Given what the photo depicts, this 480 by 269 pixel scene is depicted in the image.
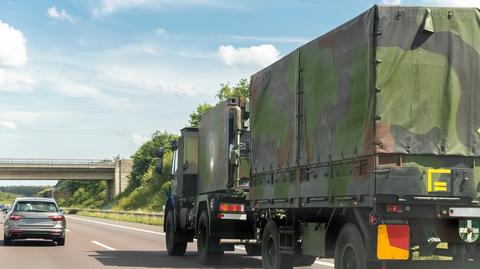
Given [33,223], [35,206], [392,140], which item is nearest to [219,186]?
[392,140]

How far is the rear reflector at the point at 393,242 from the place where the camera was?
7509 millimetres

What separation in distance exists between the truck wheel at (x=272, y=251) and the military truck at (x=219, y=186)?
2.07 metres

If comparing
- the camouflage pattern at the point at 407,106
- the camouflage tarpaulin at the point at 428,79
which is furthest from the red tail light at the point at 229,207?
the camouflage tarpaulin at the point at 428,79

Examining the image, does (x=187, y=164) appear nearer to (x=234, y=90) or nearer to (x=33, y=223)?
(x=33, y=223)

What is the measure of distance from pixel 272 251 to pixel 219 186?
9.96ft

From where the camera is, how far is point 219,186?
14.1 metres

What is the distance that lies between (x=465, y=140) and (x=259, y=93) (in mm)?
→ 4872

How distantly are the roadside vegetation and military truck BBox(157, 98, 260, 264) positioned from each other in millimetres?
24465

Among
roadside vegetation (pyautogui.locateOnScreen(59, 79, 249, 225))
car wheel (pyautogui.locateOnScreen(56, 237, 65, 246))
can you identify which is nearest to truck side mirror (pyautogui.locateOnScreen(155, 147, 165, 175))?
car wheel (pyautogui.locateOnScreen(56, 237, 65, 246))

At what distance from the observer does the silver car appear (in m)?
19.9

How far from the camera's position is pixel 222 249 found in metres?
14.2

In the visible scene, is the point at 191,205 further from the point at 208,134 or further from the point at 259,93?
the point at 259,93

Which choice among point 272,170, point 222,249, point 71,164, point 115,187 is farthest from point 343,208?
point 115,187

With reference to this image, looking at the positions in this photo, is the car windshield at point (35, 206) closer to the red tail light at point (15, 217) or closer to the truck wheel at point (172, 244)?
the red tail light at point (15, 217)
